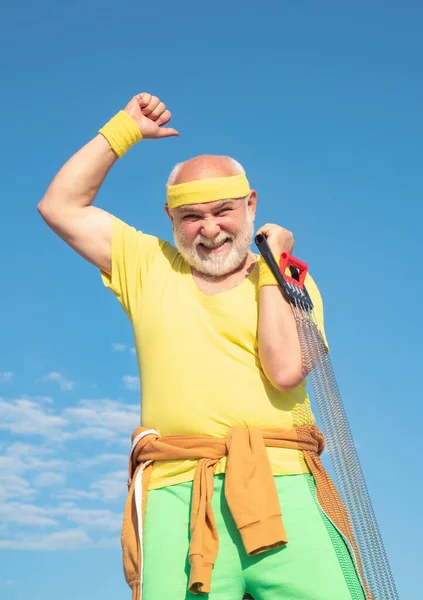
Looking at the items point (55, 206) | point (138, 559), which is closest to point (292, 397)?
point (138, 559)

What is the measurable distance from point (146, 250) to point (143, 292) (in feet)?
0.95

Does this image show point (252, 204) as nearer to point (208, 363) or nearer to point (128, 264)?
point (128, 264)

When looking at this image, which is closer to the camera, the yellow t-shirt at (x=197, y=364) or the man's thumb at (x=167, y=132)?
the yellow t-shirt at (x=197, y=364)

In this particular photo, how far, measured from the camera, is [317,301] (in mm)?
4203

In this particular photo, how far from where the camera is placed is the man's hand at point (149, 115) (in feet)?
14.7

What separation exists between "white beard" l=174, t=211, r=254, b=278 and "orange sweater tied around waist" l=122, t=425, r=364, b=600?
33.5 inches

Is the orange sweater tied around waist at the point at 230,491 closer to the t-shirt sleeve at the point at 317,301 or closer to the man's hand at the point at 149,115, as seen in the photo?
the t-shirt sleeve at the point at 317,301

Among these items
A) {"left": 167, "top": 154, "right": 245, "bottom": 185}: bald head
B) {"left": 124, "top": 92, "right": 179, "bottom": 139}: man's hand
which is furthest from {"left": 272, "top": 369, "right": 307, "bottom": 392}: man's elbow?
{"left": 124, "top": 92, "right": 179, "bottom": 139}: man's hand

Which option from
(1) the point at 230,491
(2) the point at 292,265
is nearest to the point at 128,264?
(2) the point at 292,265

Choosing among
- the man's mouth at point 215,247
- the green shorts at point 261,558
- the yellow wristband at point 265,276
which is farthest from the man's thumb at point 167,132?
the green shorts at point 261,558

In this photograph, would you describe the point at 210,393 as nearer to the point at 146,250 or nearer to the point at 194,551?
the point at 194,551

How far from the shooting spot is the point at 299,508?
3547mm

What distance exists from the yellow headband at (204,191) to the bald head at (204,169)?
57 mm

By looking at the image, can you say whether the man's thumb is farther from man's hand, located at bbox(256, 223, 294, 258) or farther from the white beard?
man's hand, located at bbox(256, 223, 294, 258)
